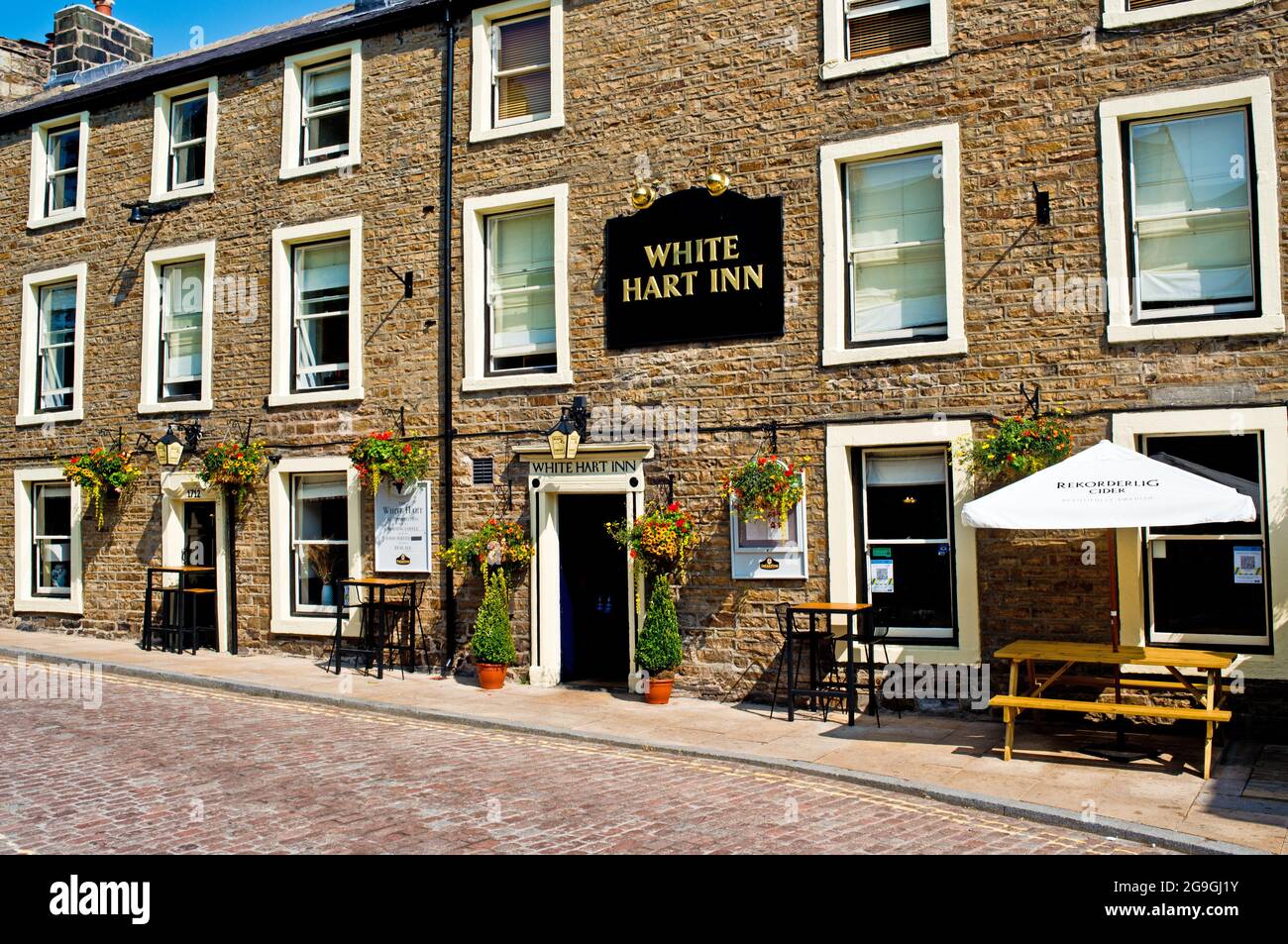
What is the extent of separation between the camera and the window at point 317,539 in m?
15.7

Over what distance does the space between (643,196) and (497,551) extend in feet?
15.1

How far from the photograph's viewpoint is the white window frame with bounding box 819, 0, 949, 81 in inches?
466

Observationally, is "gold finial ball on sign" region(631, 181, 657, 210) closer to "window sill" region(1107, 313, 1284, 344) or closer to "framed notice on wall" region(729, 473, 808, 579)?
"framed notice on wall" region(729, 473, 808, 579)

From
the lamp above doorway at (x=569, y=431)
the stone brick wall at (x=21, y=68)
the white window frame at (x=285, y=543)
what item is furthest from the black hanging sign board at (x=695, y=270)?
the stone brick wall at (x=21, y=68)

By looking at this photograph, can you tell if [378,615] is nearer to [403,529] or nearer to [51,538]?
[403,529]

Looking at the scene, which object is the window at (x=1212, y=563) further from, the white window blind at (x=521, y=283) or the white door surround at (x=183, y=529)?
the white door surround at (x=183, y=529)

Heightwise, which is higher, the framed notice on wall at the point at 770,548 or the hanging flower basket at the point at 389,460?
the hanging flower basket at the point at 389,460

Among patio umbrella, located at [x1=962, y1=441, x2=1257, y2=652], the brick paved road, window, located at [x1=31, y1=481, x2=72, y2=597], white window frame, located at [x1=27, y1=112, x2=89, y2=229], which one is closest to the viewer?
the brick paved road

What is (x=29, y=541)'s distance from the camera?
18.7 metres

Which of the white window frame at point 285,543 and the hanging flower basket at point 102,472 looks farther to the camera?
the hanging flower basket at point 102,472

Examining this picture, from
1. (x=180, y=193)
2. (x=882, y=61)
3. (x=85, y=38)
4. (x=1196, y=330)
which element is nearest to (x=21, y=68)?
(x=85, y=38)

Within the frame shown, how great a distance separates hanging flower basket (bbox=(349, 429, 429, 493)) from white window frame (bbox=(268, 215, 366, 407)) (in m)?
1.01

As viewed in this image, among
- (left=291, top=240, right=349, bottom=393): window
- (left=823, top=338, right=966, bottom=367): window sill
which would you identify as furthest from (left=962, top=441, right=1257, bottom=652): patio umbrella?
(left=291, top=240, right=349, bottom=393): window

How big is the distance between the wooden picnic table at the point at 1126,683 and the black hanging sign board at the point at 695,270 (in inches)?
181
